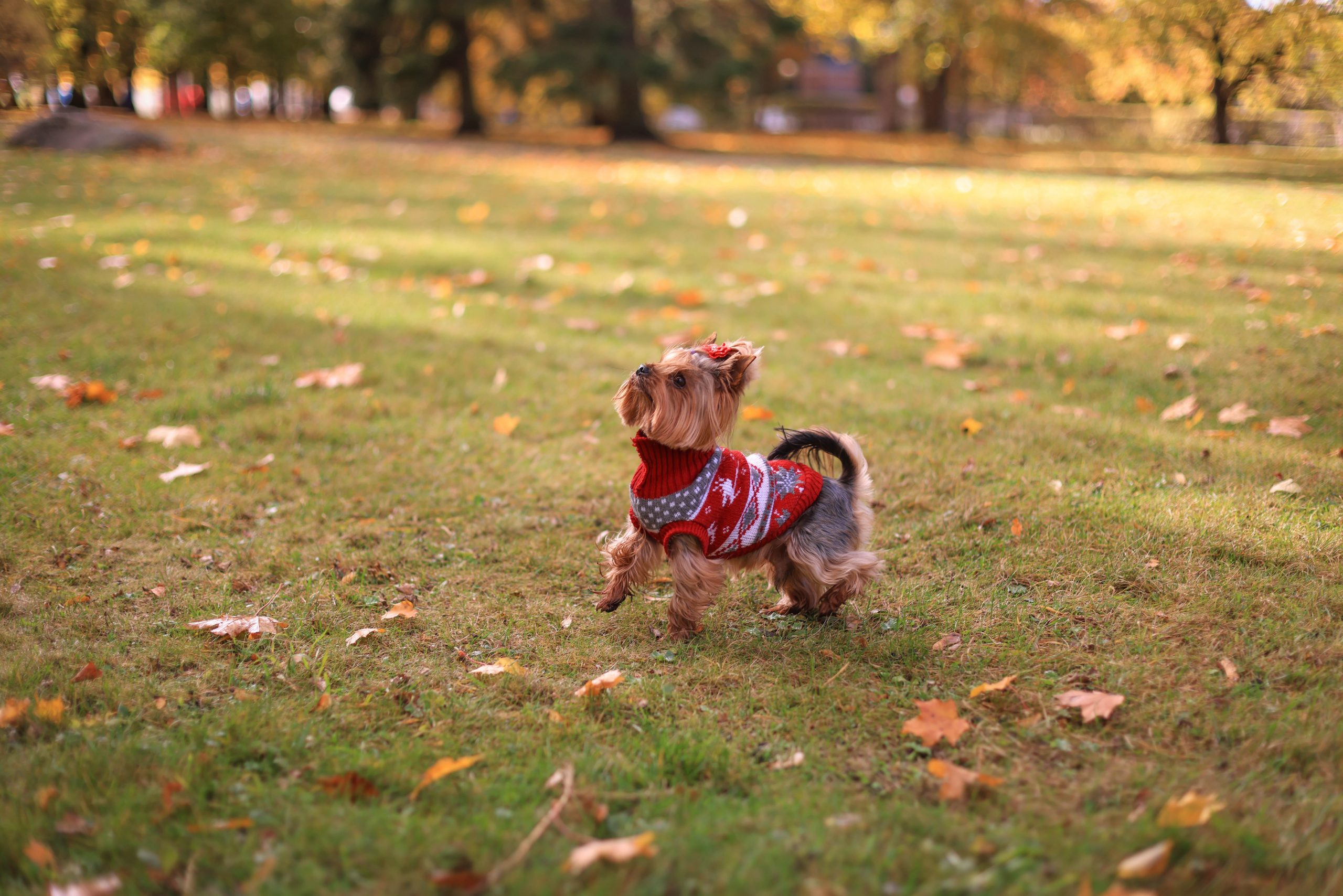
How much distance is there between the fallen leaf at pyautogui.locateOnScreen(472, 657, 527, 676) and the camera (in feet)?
12.1

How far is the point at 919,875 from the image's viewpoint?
2580 millimetres

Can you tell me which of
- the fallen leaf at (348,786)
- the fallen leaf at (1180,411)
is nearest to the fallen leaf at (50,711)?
the fallen leaf at (348,786)

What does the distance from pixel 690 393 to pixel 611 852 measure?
68.9 inches

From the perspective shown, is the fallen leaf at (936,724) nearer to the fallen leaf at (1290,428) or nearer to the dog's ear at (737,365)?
the dog's ear at (737,365)

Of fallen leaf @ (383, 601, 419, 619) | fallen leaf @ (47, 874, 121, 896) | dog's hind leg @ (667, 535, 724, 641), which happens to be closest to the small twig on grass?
fallen leaf @ (47, 874, 121, 896)

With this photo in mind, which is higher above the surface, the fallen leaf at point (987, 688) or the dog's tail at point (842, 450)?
the dog's tail at point (842, 450)

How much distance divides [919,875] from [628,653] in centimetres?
163

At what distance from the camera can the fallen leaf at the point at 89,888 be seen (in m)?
2.41

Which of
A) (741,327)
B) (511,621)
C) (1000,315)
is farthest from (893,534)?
(1000,315)

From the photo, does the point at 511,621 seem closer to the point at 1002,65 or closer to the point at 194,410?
the point at 194,410

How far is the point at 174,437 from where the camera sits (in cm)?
586

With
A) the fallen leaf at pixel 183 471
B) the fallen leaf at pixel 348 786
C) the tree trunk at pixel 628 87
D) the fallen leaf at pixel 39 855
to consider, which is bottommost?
the fallen leaf at pixel 348 786

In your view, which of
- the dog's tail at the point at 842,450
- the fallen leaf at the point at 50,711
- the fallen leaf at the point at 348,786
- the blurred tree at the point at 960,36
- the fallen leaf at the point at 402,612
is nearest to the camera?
the fallen leaf at the point at 348,786

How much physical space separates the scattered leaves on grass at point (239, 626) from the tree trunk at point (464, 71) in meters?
32.0
